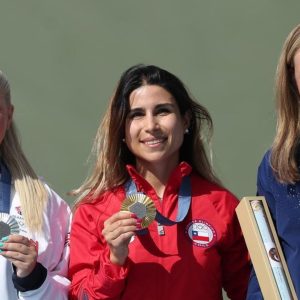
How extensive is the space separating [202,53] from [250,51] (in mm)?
240

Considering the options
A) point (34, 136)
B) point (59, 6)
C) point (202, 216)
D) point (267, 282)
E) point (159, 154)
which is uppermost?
point (59, 6)

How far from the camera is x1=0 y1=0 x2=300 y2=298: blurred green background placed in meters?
4.20

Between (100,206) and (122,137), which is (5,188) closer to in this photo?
(100,206)

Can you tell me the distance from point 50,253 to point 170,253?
423mm

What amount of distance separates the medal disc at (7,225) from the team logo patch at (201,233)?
598mm

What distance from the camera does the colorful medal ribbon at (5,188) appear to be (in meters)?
3.02

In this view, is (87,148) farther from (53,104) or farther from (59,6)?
(59,6)

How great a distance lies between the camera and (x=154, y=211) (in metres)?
2.84

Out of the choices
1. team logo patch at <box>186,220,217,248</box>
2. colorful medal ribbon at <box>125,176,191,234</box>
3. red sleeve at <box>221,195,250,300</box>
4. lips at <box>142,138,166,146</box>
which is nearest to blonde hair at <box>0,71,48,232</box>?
colorful medal ribbon at <box>125,176,191,234</box>

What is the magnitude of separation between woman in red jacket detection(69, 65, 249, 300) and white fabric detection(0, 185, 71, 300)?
7 cm

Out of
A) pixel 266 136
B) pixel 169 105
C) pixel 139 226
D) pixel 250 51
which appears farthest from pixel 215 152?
pixel 139 226

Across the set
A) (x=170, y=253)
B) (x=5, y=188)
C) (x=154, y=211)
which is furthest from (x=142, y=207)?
(x=5, y=188)

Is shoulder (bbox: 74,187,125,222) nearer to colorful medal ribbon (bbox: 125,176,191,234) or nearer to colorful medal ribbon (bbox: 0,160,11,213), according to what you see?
colorful medal ribbon (bbox: 125,176,191,234)

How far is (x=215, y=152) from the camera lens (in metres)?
4.22
